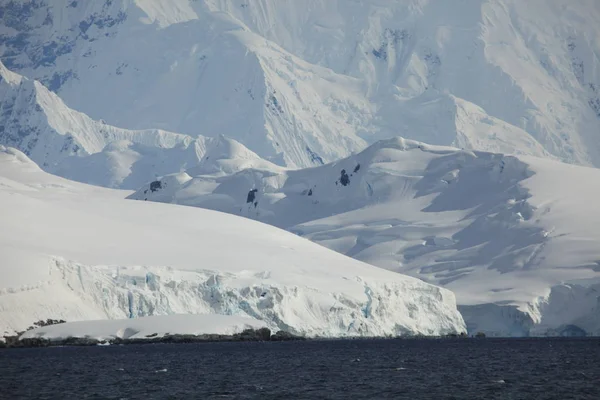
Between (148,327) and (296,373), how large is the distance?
44369mm

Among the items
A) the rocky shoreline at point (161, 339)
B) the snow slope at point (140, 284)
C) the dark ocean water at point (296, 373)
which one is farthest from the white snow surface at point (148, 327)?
the snow slope at point (140, 284)

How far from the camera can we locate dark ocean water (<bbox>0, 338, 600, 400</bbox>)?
101625mm

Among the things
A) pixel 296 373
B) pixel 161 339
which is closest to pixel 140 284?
pixel 161 339

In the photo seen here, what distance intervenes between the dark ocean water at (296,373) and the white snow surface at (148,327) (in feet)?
6.87

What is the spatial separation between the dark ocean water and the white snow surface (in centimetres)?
209

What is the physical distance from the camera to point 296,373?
121562mm

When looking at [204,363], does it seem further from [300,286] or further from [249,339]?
[300,286]

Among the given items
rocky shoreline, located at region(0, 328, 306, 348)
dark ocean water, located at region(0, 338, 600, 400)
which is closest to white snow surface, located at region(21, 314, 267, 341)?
rocky shoreline, located at region(0, 328, 306, 348)

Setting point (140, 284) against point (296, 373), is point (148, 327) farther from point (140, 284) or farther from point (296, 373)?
point (296, 373)

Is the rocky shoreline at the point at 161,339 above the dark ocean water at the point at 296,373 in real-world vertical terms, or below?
above

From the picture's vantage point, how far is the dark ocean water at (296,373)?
4001 inches

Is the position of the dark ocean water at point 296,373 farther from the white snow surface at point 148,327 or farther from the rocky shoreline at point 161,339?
the white snow surface at point 148,327

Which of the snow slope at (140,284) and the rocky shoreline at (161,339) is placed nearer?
the rocky shoreline at (161,339)

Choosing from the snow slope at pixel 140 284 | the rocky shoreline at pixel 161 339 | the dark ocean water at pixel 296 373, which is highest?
the snow slope at pixel 140 284
